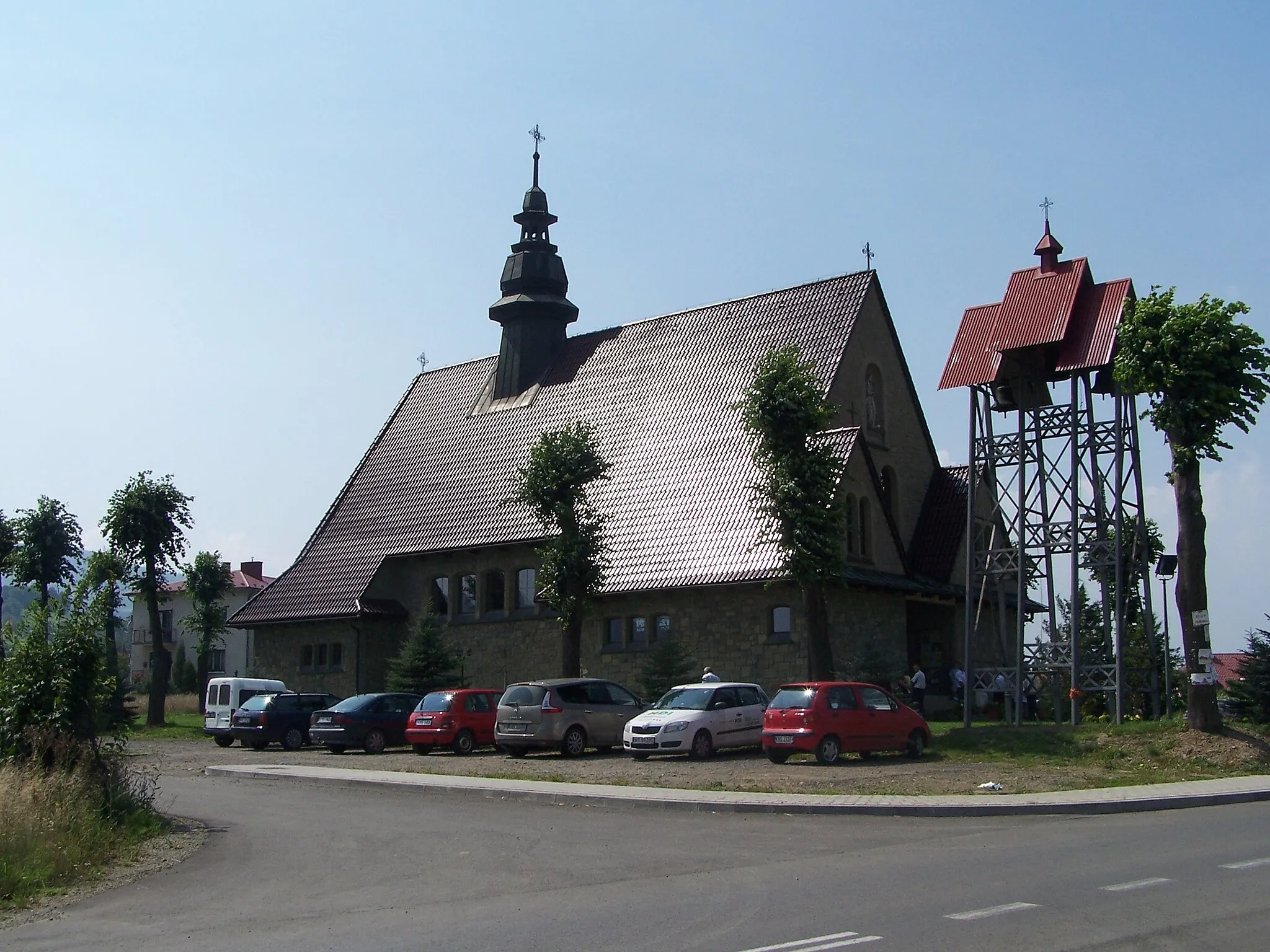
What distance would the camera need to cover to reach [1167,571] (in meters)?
24.5

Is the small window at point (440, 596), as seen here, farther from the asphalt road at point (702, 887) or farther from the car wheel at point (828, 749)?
the asphalt road at point (702, 887)

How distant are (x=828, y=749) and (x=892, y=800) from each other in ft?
18.7

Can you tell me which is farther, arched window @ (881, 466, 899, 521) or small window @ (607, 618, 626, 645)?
arched window @ (881, 466, 899, 521)

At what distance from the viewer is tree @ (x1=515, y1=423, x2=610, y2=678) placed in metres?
31.6

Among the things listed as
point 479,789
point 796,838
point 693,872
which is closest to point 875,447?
point 479,789

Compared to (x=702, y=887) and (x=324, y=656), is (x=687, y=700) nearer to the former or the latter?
(x=702, y=887)

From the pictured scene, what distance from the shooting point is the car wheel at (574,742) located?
2606 cm

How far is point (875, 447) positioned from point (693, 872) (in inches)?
1025

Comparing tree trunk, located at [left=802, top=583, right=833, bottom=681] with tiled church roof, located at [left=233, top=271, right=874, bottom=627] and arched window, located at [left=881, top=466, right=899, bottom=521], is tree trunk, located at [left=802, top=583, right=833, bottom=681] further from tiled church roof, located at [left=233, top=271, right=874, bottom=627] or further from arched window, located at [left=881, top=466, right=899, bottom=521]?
arched window, located at [left=881, top=466, right=899, bottom=521]

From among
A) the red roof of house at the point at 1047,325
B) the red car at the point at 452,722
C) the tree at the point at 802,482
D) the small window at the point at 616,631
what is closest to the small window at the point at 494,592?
the small window at the point at 616,631

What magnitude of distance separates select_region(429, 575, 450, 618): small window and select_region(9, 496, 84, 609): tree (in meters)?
16.7

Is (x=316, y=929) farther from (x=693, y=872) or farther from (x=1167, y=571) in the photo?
(x=1167, y=571)

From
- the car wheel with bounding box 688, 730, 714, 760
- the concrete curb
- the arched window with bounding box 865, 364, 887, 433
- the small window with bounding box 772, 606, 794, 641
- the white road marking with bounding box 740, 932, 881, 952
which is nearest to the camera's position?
the white road marking with bounding box 740, 932, 881, 952

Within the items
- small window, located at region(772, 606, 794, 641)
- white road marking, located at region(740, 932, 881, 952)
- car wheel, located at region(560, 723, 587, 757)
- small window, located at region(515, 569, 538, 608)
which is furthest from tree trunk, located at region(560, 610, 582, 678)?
white road marking, located at region(740, 932, 881, 952)
